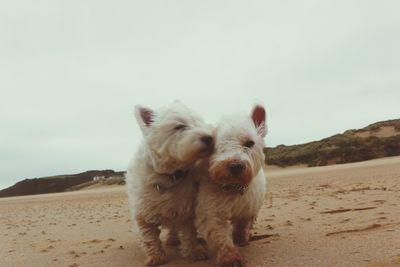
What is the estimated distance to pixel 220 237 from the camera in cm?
414

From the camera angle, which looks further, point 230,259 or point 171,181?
point 171,181

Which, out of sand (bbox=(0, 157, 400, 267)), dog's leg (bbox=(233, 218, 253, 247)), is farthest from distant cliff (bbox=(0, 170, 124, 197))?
dog's leg (bbox=(233, 218, 253, 247))

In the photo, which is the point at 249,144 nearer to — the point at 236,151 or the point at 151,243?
the point at 236,151

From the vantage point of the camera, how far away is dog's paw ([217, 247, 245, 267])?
3963 millimetres

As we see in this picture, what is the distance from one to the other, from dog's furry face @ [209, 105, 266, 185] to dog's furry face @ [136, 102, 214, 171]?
0.43 ft

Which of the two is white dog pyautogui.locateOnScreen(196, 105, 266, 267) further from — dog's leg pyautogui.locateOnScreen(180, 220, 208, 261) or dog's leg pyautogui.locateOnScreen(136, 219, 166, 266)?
dog's leg pyautogui.locateOnScreen(136, 219, 166, 266)

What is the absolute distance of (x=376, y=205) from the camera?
648 centimetres

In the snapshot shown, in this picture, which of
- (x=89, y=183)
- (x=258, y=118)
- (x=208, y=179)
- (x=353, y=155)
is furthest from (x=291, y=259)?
(x=89, y=183)

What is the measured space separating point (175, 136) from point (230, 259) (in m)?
1.10

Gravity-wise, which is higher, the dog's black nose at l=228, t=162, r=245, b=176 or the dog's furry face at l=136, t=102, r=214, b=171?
the dog's furry face at l=136, t=102, r=214, b=171

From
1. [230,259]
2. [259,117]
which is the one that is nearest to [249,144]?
[259,117]

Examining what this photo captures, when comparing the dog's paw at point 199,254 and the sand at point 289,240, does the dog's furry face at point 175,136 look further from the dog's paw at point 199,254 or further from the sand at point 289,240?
the sand at point 289,240

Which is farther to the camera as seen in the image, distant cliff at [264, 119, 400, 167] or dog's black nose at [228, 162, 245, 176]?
distant cliff at [264, 119, 400, 167]

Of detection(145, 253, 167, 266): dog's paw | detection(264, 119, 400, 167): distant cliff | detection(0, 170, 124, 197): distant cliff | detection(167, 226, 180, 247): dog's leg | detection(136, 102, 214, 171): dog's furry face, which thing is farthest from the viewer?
detection(0, 170, 124, 197): distant cliff
